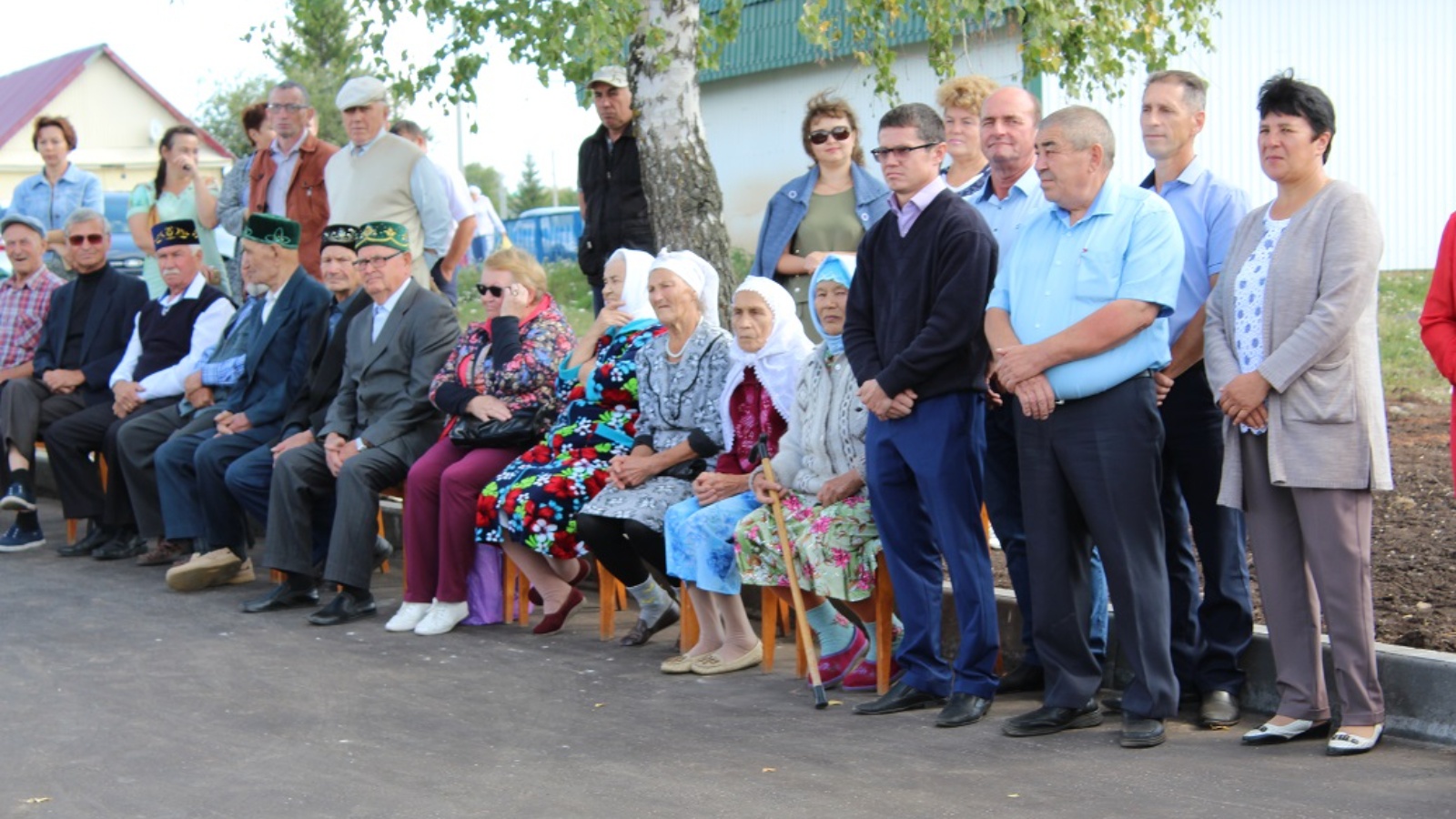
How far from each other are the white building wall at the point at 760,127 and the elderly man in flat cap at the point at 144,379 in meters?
13.9

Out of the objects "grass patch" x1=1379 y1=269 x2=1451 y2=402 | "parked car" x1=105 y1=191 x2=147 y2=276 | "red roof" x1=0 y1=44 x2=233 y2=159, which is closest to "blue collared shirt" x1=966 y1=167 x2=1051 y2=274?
"grass patch" x1=1379 y1=269 x2=1451 y2=402

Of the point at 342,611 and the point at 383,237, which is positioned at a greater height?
the point at 383,237

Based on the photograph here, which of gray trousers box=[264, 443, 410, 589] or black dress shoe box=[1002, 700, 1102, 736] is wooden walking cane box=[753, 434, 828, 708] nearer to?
black dress shoe box=[1002, 700, 1102, 736]

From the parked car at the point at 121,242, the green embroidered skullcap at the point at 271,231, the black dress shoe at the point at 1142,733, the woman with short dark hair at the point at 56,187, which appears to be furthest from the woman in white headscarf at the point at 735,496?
the parked car at the point at 121,242

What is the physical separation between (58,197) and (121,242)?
9213 mm

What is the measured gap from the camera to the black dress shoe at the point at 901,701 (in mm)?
6340

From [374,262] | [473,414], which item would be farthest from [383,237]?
[473,414]

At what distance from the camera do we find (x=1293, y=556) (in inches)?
225

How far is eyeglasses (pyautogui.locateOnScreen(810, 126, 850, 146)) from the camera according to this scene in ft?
26.5

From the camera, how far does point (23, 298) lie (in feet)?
39.0

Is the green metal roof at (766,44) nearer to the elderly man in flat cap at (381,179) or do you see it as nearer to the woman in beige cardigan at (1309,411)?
the elderly man in flat cap at (381,179)

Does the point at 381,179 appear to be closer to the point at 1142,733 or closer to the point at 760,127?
the point at 1142,733

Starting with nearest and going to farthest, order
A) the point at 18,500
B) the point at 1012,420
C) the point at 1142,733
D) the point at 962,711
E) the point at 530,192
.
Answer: the point at 1142,733 → the point at 962,711 → the point at 1012,420 → the point at 18,500 → the point at 530,192

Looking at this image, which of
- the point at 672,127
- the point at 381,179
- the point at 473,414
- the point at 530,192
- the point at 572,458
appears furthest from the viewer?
the point at 530,192
